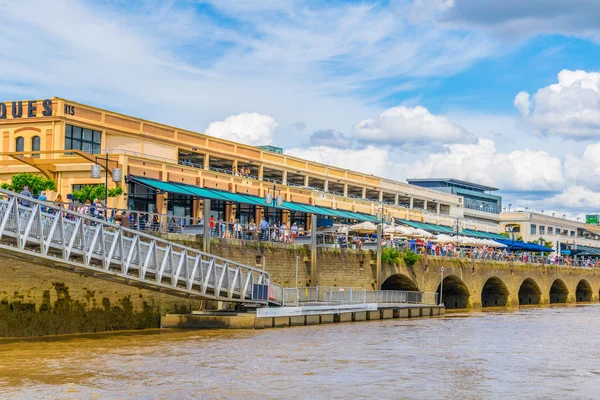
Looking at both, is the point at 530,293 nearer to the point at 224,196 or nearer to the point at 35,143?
the point at 224,196

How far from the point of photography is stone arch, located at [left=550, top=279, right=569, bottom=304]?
3548 inches

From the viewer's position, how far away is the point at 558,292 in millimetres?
91625

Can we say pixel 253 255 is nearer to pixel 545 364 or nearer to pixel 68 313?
pixel 68 313

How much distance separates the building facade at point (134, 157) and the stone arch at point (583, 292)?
3297 cm

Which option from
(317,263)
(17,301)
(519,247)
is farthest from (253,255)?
(519,247)

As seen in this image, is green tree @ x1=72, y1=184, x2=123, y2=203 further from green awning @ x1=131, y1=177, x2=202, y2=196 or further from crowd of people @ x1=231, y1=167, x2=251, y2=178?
crowd of people @ x1=231, y1=167, x2=251, y2=178

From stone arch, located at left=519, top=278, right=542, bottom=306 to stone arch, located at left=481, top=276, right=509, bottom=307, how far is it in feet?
20.7

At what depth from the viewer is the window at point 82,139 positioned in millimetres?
57406

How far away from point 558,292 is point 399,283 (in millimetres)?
35813

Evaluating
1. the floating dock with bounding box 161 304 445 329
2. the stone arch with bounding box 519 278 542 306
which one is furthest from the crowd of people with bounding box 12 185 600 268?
the floating dock with bounding box 161 304 445 329

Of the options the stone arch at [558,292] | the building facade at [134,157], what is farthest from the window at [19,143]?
the stone arch at [558,292]

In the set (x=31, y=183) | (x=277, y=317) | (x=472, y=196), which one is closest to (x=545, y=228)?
(x=472, y=196)

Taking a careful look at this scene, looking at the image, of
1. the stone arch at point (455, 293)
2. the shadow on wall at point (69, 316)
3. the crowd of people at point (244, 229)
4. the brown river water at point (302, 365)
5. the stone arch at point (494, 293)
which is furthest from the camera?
the stone arch at point (494, 293)

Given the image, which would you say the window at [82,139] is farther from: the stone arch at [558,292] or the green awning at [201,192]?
the stone arch at [558,292]
